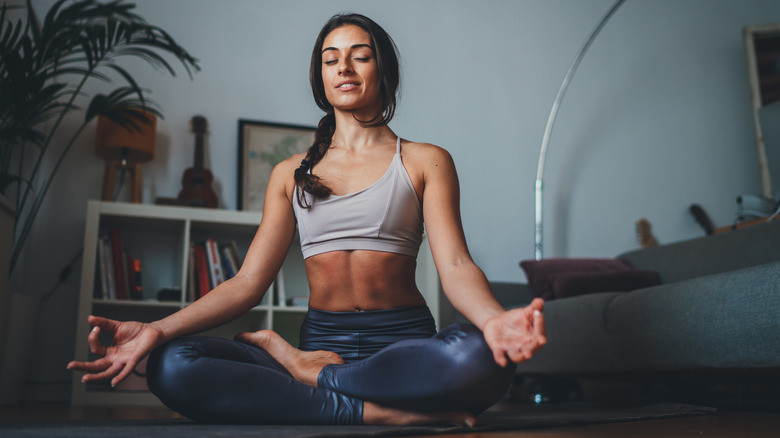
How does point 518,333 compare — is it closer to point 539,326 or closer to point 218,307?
point 539,326

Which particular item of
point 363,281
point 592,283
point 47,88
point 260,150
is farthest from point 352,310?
point 260,150

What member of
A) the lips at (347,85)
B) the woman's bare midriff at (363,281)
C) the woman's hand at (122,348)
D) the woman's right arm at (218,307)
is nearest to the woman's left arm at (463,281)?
the woman's bare midriff at (363,281)

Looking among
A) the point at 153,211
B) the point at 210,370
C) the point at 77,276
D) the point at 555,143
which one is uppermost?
the point at 555,143

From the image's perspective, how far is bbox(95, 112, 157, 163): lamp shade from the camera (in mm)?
2930

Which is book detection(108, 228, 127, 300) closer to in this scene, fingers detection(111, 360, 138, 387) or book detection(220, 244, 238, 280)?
book detection(220, 244, 238, 280)

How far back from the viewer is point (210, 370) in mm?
1171

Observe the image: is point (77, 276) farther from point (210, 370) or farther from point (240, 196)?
point (210, 370)

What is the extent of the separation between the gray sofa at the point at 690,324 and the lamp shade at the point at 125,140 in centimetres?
182

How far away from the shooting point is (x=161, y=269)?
318cm

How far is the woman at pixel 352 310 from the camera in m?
1.15

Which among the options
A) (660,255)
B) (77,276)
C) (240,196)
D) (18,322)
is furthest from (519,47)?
(18,322)

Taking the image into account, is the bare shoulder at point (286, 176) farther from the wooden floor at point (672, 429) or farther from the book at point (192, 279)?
the book at point (192, 279)

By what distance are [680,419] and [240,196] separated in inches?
90.3

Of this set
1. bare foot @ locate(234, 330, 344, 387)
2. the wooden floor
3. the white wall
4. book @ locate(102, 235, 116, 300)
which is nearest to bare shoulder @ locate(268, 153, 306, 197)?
bare foot @ locate(234, 330, 344, 387)
